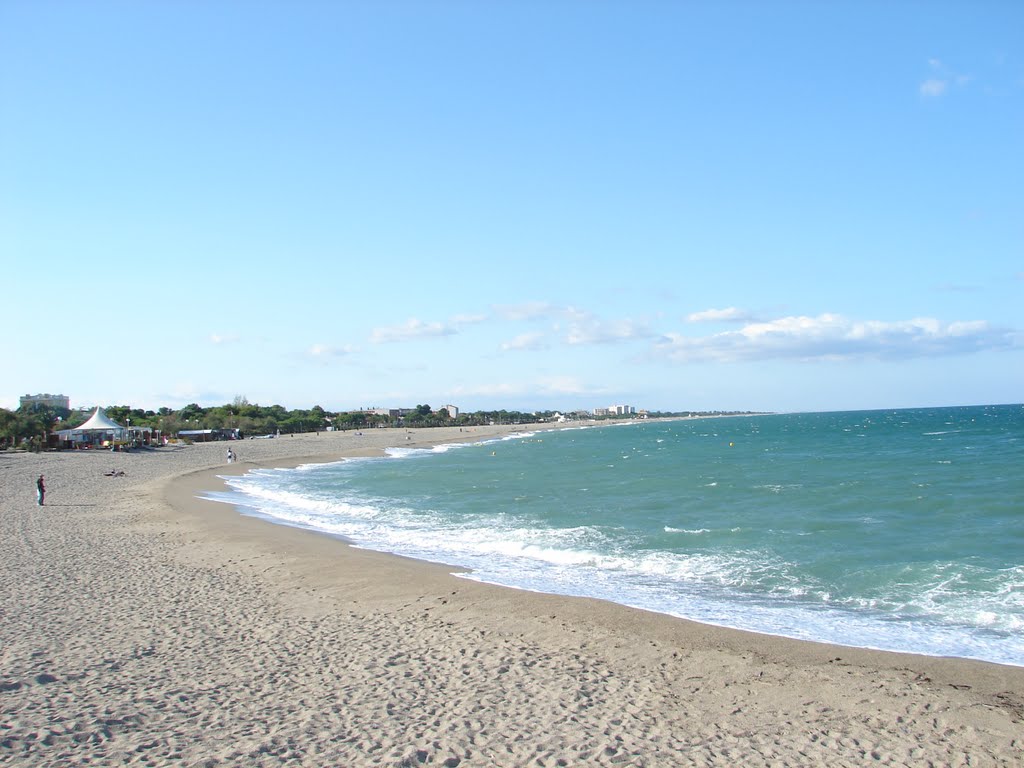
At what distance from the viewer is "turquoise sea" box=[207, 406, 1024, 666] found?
11172 millimetres

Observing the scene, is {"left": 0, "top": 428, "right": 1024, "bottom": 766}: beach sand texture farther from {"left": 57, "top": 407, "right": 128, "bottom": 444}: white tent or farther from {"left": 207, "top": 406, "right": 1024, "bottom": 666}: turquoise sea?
{"left": 57, "top": 407, "right": 128, "bottom": 444}: white tent

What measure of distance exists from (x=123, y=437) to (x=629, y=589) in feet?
216

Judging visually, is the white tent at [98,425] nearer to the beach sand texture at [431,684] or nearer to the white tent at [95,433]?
the white tent at [95,433]

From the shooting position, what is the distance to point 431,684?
25.4 feet

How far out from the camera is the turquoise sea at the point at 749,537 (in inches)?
440

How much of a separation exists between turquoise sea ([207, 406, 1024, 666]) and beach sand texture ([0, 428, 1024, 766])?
5.56 feet

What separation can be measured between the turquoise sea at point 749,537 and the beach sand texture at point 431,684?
1694mm

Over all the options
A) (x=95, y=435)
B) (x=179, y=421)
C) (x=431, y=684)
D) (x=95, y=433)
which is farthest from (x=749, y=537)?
(x=179, y=421)

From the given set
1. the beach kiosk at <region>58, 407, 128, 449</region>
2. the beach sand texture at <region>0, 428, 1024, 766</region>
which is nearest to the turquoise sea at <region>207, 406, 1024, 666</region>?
the beach sand texture at <region>0, 428, 1024, 766</region>

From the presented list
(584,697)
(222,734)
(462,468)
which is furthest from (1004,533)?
(462,468)

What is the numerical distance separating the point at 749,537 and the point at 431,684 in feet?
41.6

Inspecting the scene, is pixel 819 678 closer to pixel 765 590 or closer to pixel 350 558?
pixel 765 590

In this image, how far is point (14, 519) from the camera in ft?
69.1

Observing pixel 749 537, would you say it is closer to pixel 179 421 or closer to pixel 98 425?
pixel 98 425
